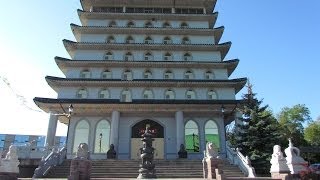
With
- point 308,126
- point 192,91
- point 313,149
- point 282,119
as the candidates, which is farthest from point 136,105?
point 308,126

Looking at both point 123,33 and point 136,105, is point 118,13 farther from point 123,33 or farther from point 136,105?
point 136,105

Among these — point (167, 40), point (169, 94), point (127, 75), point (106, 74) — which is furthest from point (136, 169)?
point (167, 40)

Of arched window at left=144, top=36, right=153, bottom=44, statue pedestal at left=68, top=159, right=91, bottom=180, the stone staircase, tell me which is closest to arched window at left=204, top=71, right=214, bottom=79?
arched window at left=144, top=36, right=153, bottom=44

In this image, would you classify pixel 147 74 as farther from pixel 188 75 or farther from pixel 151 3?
pixel 151 3

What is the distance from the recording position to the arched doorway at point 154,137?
97.2 feet

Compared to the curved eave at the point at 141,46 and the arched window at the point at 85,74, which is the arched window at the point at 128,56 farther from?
the arched window at the point at 85,74

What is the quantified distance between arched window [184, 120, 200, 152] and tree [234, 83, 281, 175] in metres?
4.21

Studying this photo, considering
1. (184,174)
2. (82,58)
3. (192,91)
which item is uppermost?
(82,58)

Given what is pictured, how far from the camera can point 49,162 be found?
21734 mm

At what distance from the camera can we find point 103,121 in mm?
30344

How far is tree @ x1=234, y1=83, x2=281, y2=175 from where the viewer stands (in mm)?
24391

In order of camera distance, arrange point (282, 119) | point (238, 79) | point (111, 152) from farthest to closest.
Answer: point (282, 119) < point (238, 79) < point (111, 152)

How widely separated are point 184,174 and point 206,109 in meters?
9.89

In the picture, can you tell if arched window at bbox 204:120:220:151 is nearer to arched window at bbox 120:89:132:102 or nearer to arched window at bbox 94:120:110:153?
arched window at bbox 120:89:132:102
